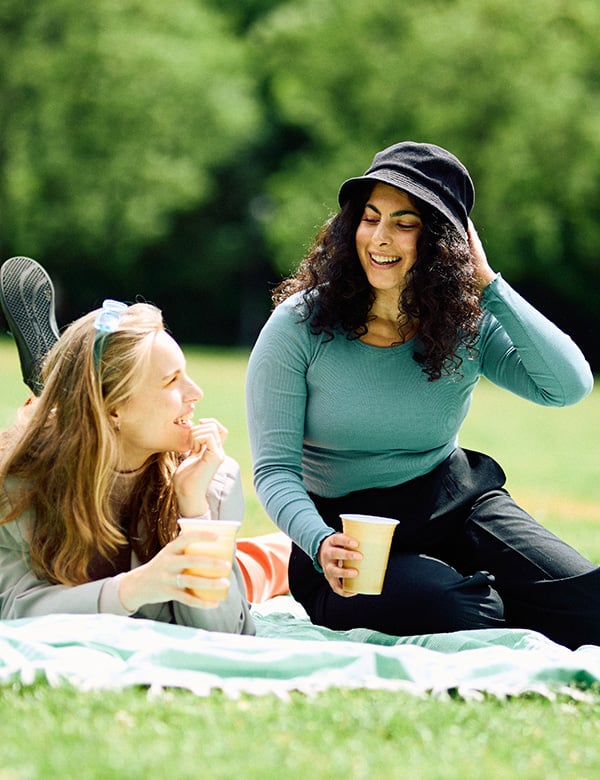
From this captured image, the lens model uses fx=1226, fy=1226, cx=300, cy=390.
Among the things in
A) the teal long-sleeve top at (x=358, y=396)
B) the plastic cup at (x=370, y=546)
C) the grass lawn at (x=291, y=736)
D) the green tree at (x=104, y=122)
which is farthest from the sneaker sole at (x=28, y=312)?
the green tree at (x=104, y=122)

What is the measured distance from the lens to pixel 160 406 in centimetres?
369

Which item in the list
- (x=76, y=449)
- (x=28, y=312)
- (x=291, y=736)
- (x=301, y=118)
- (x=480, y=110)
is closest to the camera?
(x=291, y=736)

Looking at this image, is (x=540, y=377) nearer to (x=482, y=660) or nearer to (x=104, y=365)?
(x=482, y=660)

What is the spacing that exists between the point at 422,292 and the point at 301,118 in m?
32.7

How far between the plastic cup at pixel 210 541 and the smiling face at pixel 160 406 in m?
0.49

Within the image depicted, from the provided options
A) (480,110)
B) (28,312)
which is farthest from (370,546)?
(480,110)

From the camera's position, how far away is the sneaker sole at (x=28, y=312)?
5031 millimetres

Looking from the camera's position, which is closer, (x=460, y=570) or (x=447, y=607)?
(x=447, y=607)

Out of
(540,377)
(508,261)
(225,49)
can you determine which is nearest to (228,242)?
(225,49)

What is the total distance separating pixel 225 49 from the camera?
37.7m

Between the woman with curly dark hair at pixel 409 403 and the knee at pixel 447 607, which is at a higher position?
the woman with curly dark hair at pixel 409 403

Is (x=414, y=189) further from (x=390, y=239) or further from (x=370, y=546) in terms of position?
(x=370, y=546)

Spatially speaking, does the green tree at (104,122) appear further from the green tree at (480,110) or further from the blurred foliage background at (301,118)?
the green tree at (480,110)

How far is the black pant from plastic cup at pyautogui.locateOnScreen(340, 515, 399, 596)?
0.46 meters
